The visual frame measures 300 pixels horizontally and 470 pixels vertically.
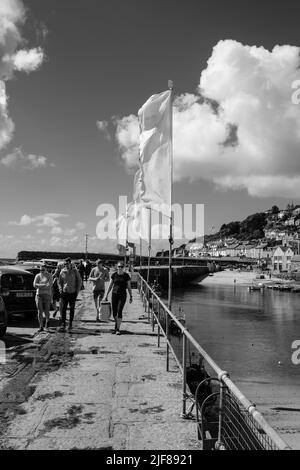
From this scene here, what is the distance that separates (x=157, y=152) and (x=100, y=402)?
5.64m

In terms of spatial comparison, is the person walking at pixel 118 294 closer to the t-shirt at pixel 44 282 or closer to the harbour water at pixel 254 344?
the t-shirt at pixel 44 282

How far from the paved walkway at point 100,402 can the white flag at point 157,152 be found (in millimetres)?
3157

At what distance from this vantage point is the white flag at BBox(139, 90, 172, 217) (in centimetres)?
901

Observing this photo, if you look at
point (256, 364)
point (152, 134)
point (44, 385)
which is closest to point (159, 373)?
point (44, 385)

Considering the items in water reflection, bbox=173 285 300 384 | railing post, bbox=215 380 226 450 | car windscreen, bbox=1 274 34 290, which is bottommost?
water reflection, bbox=173 285 300 384

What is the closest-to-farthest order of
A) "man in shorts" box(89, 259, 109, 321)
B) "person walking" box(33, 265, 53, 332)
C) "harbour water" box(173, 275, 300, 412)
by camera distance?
"person walking" box(33, 265, 53, 332) → "man in shorts" box(89, 259, 109, 321) → "harbour water" box(173, 275, 300, 412)

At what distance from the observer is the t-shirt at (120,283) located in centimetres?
988

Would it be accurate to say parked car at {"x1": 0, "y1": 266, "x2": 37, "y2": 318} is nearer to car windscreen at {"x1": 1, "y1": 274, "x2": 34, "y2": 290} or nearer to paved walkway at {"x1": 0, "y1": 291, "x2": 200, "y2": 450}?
car windscreen at {"x1": 1, "y1": 274, "x2": 34, "y2": 290}

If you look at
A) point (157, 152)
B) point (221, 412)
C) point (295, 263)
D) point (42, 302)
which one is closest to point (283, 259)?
point (295, 263)

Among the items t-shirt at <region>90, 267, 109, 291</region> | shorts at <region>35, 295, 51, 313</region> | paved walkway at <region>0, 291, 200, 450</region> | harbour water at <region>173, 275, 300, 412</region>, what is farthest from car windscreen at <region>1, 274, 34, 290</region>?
harbour water at <region>173, 275, 300, 412</region>

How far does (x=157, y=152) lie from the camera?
9227 millimetres

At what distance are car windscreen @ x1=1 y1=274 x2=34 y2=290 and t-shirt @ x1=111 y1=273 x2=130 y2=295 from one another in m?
3.35

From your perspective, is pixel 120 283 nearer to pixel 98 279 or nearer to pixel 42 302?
pixel 42 302

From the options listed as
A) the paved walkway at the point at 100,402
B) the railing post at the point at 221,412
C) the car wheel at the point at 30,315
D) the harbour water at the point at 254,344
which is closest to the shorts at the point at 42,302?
the paved walkway at the point at 100,402
